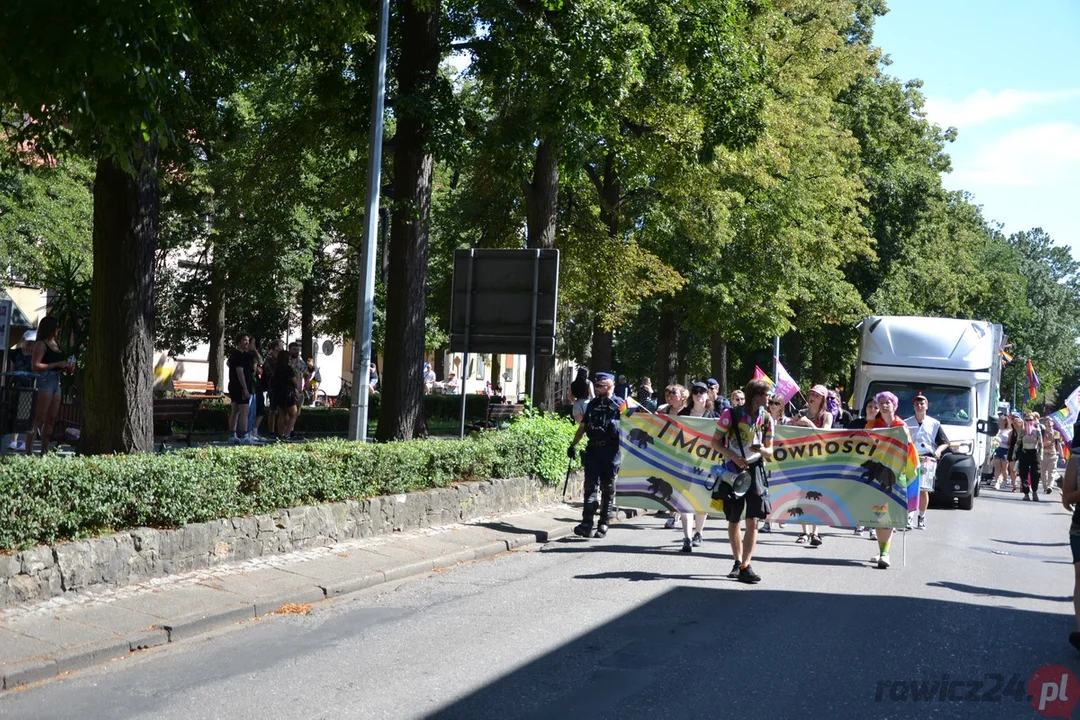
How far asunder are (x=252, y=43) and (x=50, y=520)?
26.4 feet

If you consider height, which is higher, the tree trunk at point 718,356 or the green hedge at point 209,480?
the tree trunk at point 718,356

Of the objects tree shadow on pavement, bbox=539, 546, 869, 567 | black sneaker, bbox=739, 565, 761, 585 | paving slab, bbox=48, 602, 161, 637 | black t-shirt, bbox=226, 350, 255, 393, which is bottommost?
paving slab, bbox=48, 602, 161, 637

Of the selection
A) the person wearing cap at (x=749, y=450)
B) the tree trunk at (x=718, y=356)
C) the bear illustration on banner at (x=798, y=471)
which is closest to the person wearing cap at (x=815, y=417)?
the bear illustration on banner at (x=798, y=471)

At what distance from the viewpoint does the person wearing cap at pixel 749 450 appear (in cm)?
1003

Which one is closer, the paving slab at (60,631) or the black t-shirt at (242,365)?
the paving slab at (60,631)

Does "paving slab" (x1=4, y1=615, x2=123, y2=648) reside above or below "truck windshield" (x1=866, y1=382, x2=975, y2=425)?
below

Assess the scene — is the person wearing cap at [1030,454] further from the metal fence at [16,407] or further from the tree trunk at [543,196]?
the metal fence at [16,407]

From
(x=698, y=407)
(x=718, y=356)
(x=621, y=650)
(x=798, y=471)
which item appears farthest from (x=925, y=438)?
(x=718, y=356)

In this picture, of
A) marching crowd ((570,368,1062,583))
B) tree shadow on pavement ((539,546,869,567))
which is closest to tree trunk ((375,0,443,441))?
marching crowd ((570,368,1062,583))

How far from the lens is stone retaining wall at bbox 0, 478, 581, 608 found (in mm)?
7758

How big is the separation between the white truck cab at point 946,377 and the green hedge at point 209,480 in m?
8.24

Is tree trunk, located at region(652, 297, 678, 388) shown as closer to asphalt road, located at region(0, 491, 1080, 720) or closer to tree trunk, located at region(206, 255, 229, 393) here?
tree trunk, located at region(206, 255, 229, 393)

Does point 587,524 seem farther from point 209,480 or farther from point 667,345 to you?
point 667,345

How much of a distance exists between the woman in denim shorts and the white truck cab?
12968 millimetres
